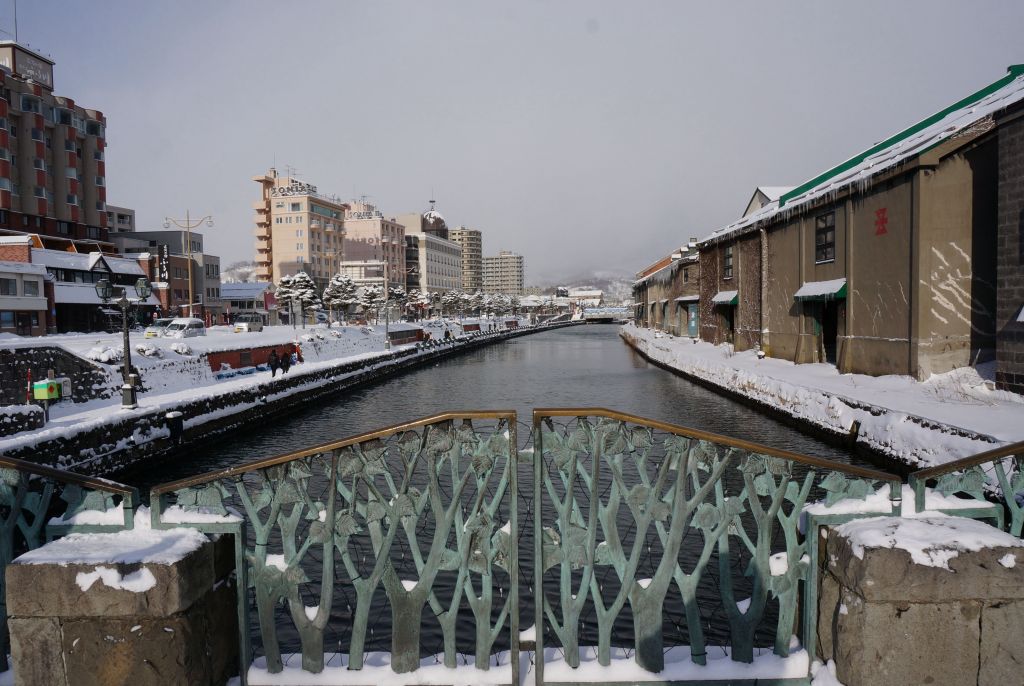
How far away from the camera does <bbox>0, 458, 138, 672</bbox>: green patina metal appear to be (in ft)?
11.3

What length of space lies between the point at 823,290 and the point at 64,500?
81.1 feet

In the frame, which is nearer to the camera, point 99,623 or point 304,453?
point 99,623

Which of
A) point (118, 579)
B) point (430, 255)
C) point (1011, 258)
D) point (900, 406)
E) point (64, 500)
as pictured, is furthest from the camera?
point (430, 255)

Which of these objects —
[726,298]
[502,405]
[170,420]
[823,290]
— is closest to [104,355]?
[170,420]

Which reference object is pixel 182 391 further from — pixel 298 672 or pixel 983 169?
pixel 983 169

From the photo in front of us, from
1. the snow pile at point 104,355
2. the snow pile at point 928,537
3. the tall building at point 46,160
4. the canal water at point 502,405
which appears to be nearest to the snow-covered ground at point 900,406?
the canal water at point 502,405

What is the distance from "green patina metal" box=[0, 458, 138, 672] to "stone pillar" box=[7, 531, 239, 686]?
0.37 metres

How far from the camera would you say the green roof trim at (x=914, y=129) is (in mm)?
20891

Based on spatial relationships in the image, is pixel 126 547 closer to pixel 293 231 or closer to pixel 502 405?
pixel 502 405

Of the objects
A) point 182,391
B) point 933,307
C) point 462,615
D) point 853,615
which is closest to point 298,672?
point 853,615

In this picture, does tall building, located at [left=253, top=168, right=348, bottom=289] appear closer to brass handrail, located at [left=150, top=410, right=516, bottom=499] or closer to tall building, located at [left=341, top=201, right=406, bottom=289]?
tall building, located at [left=341, top=201, right=406, bottom=289]

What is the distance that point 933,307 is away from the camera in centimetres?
1812

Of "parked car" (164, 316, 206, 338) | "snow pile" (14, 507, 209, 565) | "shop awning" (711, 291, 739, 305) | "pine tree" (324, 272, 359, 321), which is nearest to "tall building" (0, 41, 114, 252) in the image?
"pine tree" (324, 272, 359, 321)

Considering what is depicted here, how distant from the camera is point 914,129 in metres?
24.4
